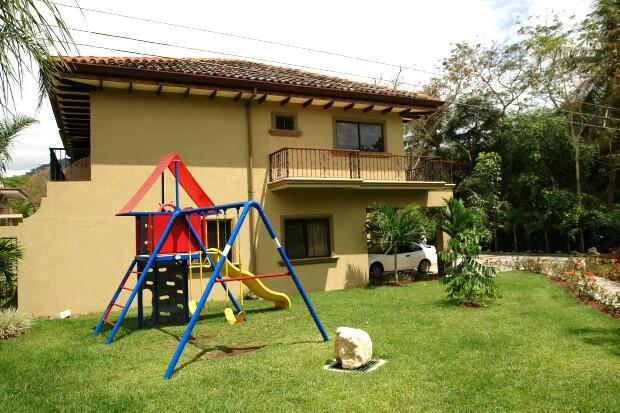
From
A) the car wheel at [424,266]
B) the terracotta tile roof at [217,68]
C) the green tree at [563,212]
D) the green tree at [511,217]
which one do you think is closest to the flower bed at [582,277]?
the car wheel at [424,266]

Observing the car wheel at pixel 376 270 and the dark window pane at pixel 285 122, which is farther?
the car wheel at pixel 376 270

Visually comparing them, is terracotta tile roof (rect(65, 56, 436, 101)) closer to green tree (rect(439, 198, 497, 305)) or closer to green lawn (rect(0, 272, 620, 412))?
green tree (rect(439, 198, 497, 305))

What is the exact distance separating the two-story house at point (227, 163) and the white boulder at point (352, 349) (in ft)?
25.9

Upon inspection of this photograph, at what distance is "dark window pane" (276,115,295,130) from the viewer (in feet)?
50.3

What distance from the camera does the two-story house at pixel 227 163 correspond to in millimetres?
12203

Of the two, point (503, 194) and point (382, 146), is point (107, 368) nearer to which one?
point (382, 146)

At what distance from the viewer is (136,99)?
43.6 ft

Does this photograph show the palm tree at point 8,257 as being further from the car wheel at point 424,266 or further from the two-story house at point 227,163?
the car wheel at point 424,266

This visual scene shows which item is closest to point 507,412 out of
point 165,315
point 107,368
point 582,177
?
point 107,368

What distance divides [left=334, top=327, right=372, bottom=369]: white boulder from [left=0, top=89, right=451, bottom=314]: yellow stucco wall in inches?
311

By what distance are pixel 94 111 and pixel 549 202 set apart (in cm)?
2414

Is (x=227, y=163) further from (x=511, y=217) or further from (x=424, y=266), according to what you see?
(x=511, y=217)

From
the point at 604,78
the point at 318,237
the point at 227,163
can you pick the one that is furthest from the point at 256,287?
the point at 604,78

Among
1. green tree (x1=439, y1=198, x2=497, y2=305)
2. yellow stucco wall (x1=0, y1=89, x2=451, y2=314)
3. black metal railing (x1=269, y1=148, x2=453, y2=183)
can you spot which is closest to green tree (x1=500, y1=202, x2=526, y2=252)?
black metal railing (x1=269, y1=148, x2=453, y2=183)
